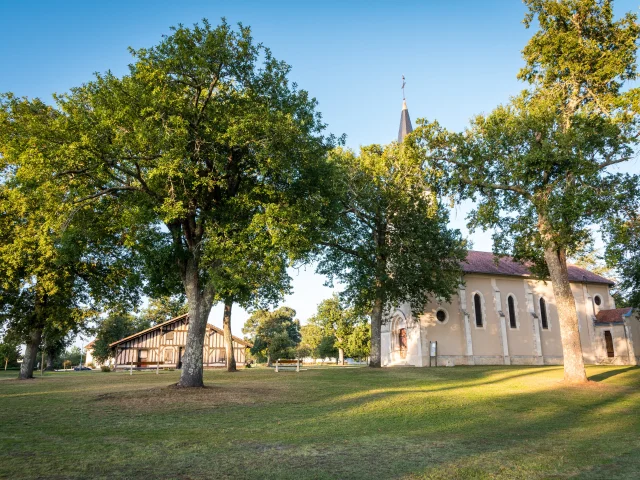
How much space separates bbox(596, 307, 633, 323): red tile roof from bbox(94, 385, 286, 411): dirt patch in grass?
40.3 metres

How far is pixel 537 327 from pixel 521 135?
2897cm

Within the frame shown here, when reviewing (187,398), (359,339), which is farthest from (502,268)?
(187,398)

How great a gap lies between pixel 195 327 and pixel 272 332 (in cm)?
6692

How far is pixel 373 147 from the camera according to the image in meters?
33.3

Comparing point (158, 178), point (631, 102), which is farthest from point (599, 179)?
point (158, 178)

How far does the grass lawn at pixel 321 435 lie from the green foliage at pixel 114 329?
65410 millimetres

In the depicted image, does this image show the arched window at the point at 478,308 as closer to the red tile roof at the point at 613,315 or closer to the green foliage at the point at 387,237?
the green foliage at the point at 387,237

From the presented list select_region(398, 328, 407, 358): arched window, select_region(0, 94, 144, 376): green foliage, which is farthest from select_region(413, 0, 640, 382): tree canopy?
select_region(398, 328, 407, 358): arched window

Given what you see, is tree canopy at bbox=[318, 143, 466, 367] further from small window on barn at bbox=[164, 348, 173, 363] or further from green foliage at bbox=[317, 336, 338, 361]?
green foliage at bbox=[317, 336, 338, 361]

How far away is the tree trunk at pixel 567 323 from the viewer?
63.5 feet

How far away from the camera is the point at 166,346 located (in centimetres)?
5225

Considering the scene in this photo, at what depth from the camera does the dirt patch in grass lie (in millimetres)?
13250

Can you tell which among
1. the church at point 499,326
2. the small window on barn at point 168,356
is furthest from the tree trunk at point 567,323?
the small window on barn at point 168,356

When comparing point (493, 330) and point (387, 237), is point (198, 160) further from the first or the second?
point (493, 330)
